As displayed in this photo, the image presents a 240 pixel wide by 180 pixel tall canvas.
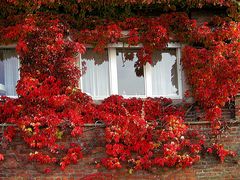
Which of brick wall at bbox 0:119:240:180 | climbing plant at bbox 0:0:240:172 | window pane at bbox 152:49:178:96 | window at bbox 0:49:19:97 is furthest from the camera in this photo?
window pane at bbox 152:49:178:96

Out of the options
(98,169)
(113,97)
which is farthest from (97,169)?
(113,97)

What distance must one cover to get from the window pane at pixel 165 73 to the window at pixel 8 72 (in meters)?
3.39

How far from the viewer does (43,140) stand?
9.12 metres

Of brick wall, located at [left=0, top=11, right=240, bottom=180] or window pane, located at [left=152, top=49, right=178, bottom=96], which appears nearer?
brick wall, located at [left=0, top=11, right=240, bottom=180]

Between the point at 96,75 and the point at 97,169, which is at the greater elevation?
the point at 96,75

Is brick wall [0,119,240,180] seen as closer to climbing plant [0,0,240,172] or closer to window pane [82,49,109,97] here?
climbing plant [0,0,240,172]

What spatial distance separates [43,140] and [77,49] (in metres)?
2.30

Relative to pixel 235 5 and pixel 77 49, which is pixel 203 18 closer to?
pixel 235 5

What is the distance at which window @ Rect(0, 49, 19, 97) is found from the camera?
424 inches

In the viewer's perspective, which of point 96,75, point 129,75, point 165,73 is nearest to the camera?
point 96,75


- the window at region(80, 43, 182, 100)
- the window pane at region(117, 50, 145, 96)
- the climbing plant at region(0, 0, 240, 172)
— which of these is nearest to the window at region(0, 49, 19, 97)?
the climbing plant at region(0, 0, 240, 172)

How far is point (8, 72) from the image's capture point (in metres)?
10.8

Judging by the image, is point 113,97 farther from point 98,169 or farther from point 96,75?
point 98,169

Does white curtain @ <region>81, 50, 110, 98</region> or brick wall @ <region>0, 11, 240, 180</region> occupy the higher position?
white curtain @ <region>81, 50, 110, 98</region>
